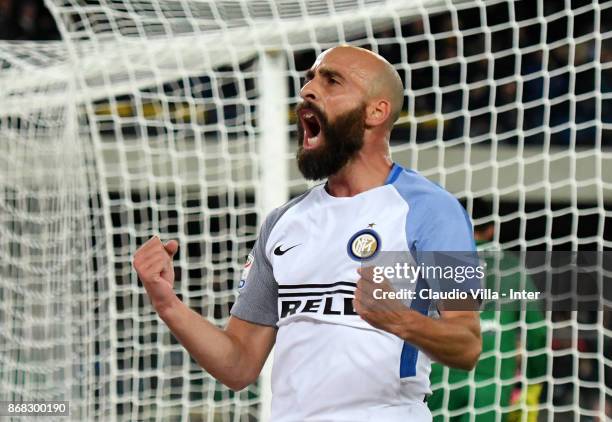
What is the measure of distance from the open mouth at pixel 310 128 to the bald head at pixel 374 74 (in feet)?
0.41

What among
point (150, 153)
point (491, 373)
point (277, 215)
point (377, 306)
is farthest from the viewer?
point (150, 153)

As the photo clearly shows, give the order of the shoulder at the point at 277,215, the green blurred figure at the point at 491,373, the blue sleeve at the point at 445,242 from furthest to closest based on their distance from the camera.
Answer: the green blurred figure at the point at 491,373 → the shoulder at the point at 277,215 → the blue sleeve at the point at 445,242

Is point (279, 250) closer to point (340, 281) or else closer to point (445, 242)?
point (340, 281)

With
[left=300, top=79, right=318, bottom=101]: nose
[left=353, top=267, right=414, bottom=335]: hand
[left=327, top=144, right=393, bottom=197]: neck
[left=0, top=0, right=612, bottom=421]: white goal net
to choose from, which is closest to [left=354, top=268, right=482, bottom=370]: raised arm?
[left=353, top=267, right=414, bottom=335]: hand

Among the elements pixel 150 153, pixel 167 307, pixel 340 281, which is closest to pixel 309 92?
pixel 340 281

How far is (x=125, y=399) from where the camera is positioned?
390 centimetres

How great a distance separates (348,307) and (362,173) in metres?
0.33

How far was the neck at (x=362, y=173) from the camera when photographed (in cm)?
207

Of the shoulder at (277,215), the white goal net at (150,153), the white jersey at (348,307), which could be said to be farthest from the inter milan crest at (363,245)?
the white goal net at (150,153)

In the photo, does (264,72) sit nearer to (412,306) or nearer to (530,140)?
(412,306)

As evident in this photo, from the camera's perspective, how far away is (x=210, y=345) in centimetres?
203

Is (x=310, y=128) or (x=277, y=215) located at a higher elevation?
(x=310, y=128)

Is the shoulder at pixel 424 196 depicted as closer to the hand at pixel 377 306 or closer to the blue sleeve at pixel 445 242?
the blue sleeve at pixel 445 242

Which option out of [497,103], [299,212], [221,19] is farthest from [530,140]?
[299,212]
